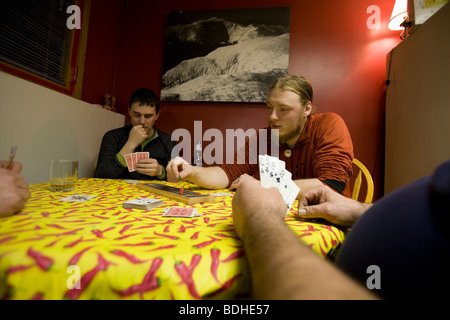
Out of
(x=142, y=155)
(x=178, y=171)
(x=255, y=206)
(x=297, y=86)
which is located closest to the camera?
(x=255, y=206)

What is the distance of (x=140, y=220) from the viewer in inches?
24.7

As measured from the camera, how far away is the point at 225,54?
2643 mm

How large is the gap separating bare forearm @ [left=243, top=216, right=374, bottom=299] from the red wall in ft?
7.75

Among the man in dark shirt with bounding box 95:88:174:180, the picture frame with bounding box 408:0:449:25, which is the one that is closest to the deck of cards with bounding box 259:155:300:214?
the man in dark shirt with bounding box 95:88:174:180

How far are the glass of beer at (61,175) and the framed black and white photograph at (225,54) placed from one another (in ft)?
6.18

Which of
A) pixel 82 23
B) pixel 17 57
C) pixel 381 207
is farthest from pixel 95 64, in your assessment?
pixel 381 207

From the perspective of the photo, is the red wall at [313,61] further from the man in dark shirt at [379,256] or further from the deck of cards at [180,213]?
the man in dark shirt at [379,256]

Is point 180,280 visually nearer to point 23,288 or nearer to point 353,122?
point 23,288

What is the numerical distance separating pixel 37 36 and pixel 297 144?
232 cm

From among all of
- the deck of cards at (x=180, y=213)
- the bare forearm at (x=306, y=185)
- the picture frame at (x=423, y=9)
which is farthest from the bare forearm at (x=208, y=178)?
the picture frame at (x=423, y=9)

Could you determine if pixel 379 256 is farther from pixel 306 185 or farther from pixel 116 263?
pixel 306 185

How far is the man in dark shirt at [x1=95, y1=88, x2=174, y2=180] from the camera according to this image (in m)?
Result: 1.83

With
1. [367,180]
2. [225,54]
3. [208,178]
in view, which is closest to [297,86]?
[367,180]

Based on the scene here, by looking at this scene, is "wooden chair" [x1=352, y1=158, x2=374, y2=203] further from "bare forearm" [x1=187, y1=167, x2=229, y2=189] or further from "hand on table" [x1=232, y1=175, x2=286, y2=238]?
"hand on table" [x1=232, y1=175, x2=286, y2=238]
